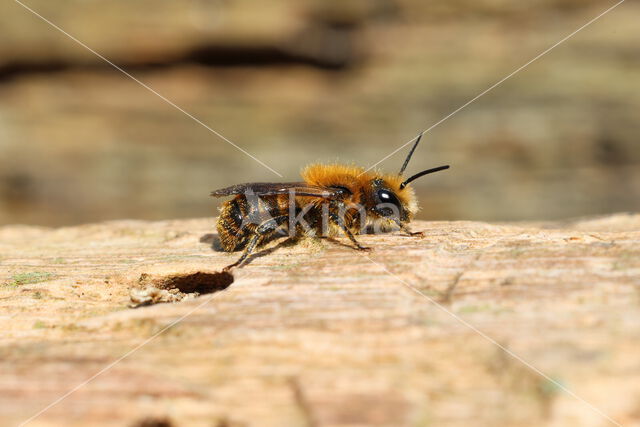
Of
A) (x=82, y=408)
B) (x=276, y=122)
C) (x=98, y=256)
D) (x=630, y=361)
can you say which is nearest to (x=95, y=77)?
(x=276, y=122)

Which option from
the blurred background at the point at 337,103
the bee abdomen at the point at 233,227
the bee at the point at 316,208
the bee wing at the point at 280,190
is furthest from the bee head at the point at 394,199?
the blurred background at the point at 337,103

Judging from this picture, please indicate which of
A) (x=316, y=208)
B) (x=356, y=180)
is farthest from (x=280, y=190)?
(x=356, y=180)

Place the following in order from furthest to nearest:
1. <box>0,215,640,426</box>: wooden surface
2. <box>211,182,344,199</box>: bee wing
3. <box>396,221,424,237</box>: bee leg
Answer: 1. <box>211,182,344,199</box>: bee wing
2. <box>396,221,424,237</box>: bee leg
3. <box>0,215,640,426</box>: wooden surface

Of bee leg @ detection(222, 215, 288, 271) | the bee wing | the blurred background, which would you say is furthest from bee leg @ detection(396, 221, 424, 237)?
the blurred background

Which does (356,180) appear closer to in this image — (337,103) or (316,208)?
(316,208)

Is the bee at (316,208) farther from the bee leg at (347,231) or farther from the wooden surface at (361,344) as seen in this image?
the wooden surface at (361,344)

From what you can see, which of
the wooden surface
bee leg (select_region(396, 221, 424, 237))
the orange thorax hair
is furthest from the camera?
the orange thorax hair

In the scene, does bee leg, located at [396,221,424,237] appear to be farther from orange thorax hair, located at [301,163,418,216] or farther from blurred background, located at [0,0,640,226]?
blurred background, located at [0,0,640,226]
